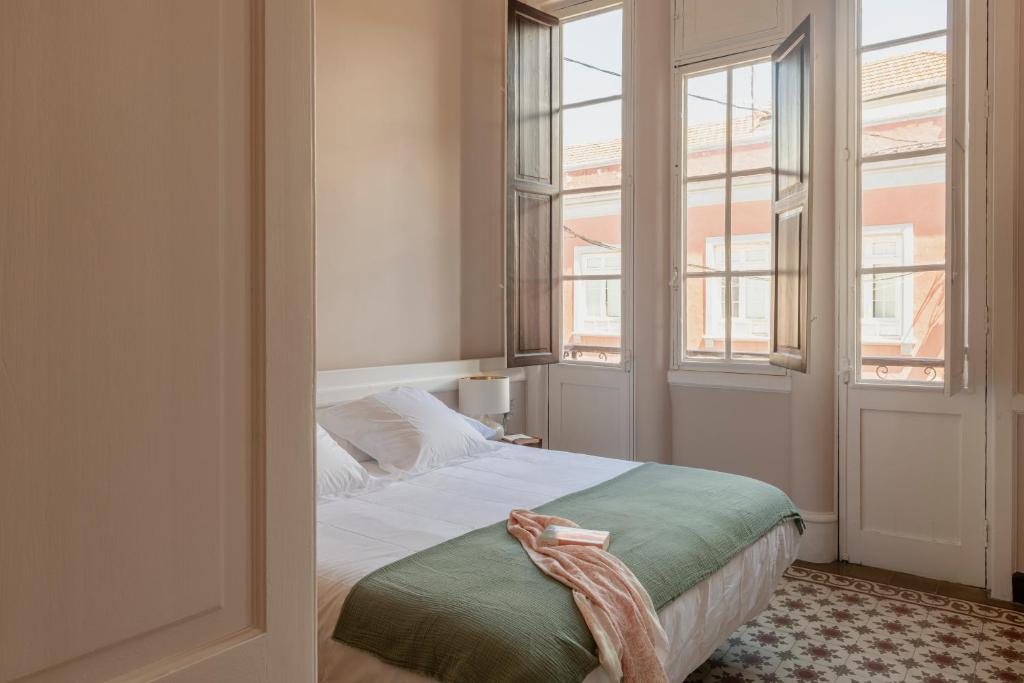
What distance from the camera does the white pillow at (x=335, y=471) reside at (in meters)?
3.02

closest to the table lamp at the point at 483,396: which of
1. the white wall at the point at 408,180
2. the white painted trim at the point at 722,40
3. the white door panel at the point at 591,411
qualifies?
the white wall at the point at 408,180

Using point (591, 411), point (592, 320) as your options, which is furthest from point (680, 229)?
point (591, 411)

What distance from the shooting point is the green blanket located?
1773mm

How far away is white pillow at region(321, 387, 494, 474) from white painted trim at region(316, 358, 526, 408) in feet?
0.27

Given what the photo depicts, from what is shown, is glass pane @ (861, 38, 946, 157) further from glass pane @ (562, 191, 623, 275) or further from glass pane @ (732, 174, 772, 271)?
glass pane @ (562, 191, 623, 275)
